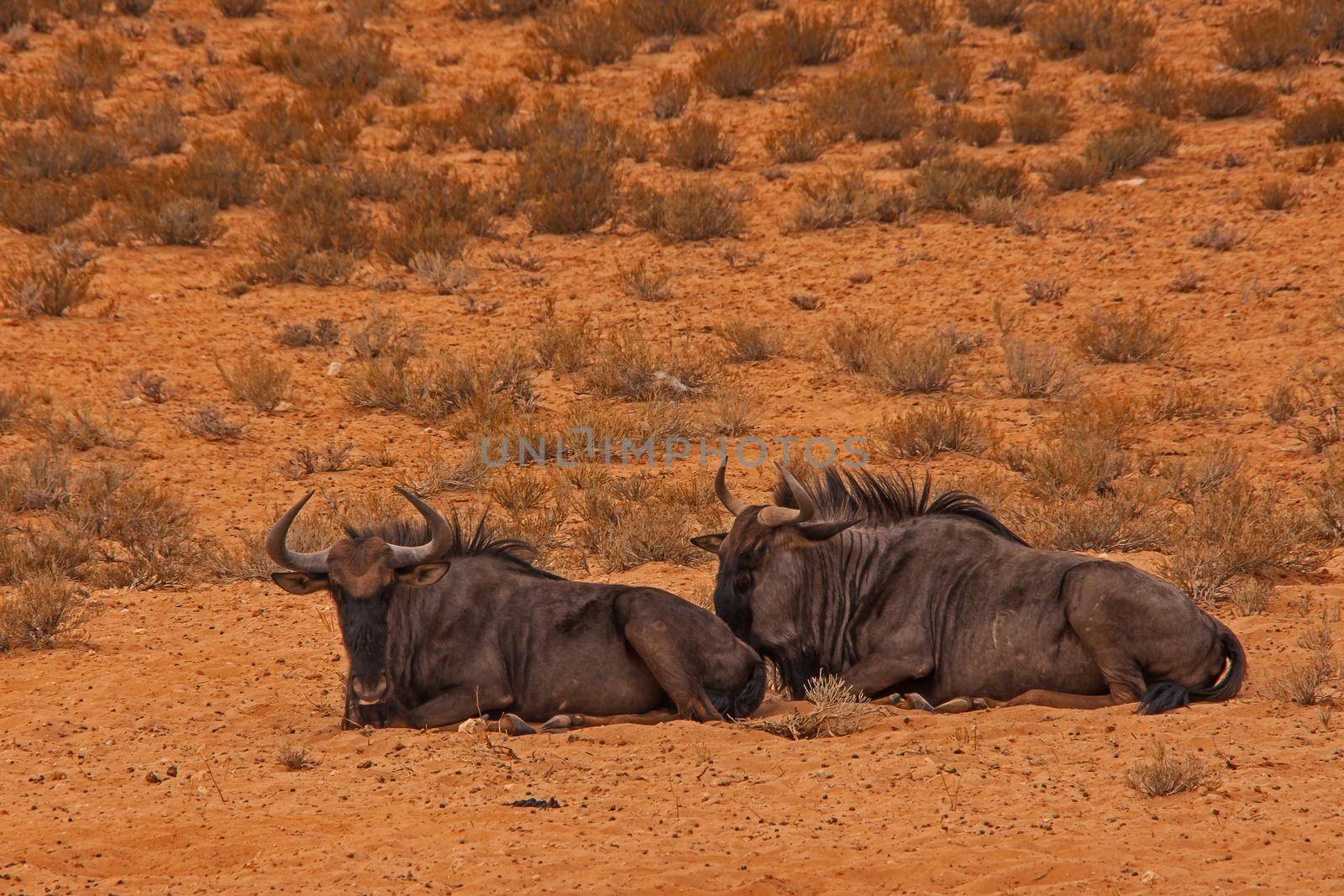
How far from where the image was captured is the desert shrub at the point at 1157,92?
19688mm

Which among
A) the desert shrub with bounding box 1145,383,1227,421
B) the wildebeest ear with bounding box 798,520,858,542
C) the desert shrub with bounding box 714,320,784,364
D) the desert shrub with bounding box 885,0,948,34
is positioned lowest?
the desert shrub with bounding box 1145,383,1227,421

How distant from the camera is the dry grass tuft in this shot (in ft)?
23.0

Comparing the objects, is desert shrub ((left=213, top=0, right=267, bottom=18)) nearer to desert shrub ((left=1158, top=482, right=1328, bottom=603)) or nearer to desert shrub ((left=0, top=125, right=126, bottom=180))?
desert shrub ((left=0, top=125, right=126, bottom=180))

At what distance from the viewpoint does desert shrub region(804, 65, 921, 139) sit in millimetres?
19639

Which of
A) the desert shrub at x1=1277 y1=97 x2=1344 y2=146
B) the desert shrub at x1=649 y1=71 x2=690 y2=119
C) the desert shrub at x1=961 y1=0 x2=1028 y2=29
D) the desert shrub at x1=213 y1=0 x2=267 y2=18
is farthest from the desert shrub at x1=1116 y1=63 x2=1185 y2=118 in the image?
the desert shrub at x1=213 y1=0 x2=267 y2=18

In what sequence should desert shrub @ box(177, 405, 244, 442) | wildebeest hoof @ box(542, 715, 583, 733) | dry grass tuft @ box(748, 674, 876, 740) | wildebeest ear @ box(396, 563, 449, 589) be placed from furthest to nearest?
desert shrub @ box(177, 405, 244, 442), wildebeest ear @ box(396, 563, 449, 589), wildebeest hoof @ box(542, 715, 583, 733), dry grass tuft @ box(748, 674, 876, 740)

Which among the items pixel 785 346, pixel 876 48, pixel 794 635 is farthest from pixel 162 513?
pixel 876 48

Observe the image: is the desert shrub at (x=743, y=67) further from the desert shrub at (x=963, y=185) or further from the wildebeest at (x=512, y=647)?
the wildebeest at (x=512, y=647)

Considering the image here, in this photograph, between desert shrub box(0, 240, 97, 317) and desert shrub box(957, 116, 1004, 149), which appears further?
desert shrub box(957, 116, 1004, 149)

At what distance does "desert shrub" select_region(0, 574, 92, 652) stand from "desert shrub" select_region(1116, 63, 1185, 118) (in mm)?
15129

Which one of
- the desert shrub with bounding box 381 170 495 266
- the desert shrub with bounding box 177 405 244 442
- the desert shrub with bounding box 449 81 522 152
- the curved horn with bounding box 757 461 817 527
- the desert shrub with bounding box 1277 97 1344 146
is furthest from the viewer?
the desert shrub with bounding box 449 81 522 152

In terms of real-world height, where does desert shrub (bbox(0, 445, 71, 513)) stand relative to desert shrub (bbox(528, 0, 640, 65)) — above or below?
below

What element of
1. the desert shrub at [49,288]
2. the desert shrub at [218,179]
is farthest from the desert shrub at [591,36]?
the desert shrub at [49,288]

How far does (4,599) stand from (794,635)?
5.05 meters
